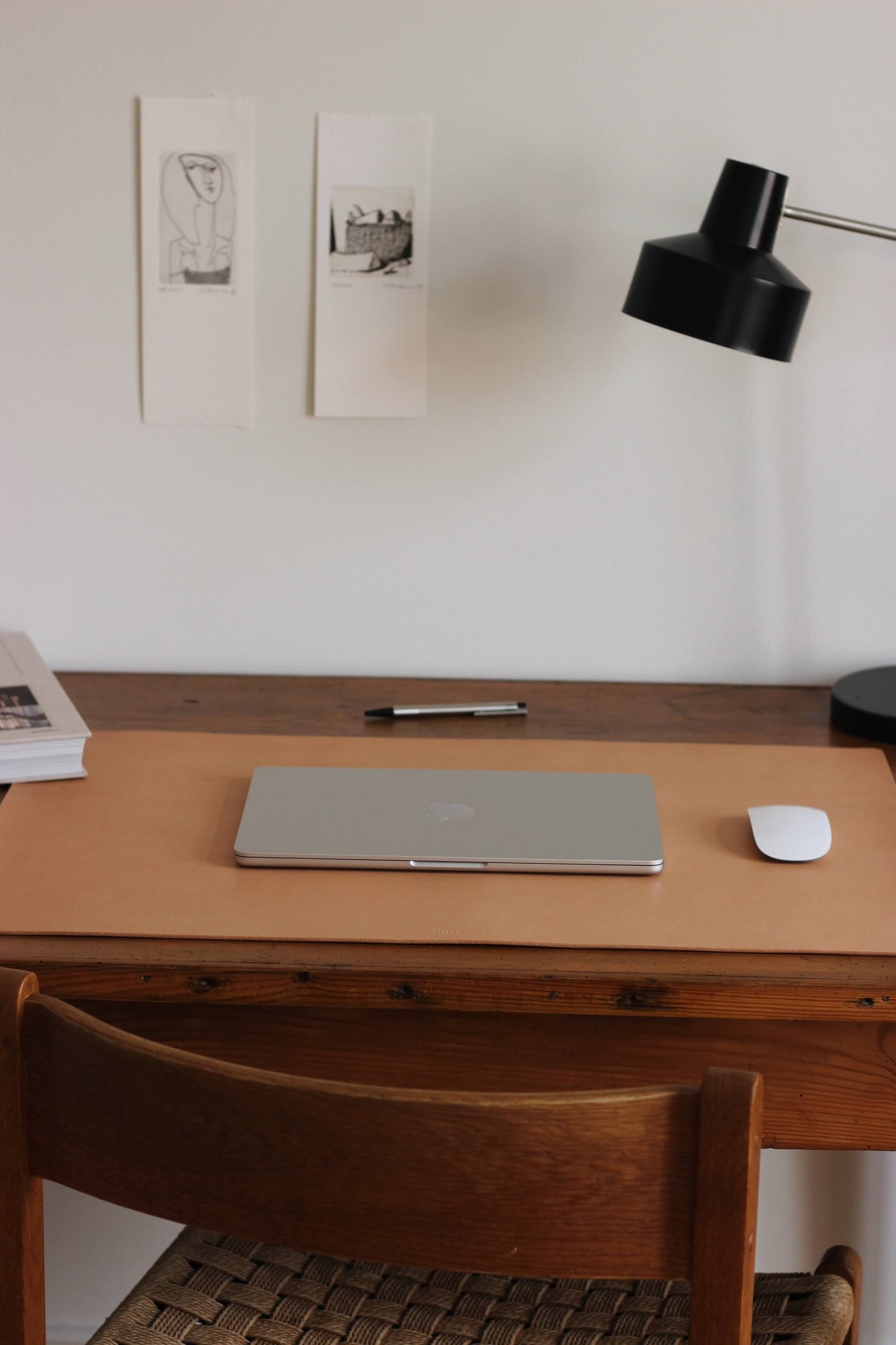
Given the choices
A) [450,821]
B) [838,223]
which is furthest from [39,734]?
[838,223]

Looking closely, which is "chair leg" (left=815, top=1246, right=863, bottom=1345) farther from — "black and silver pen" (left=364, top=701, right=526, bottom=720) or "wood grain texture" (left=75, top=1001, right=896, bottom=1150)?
"black and silver pen" (left=364, top=701, right=526, bottom=720)

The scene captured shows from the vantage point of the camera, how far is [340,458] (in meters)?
1.34

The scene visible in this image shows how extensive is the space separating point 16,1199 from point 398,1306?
37cm

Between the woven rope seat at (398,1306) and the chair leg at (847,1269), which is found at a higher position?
the woven rope seat at (398,1306)

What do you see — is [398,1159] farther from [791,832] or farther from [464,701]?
[464,701]

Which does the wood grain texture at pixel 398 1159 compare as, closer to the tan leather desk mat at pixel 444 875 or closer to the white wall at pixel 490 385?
the tan leather desk mat at pixel 444 875

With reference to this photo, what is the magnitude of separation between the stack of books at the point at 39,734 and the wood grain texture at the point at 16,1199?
1.36ft

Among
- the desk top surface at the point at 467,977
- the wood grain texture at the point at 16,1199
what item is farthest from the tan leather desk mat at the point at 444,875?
the wood grain texture at the point at 16,1199

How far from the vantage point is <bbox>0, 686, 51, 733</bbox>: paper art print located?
1079 millimetres

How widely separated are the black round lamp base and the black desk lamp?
340 mm

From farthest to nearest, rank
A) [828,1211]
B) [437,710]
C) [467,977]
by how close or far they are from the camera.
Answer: [828,1211] → [437,710] → [467,977]

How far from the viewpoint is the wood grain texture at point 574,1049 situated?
0.86 meters

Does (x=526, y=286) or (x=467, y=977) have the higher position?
(x=526, y=286)

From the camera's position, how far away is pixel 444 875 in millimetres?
930
